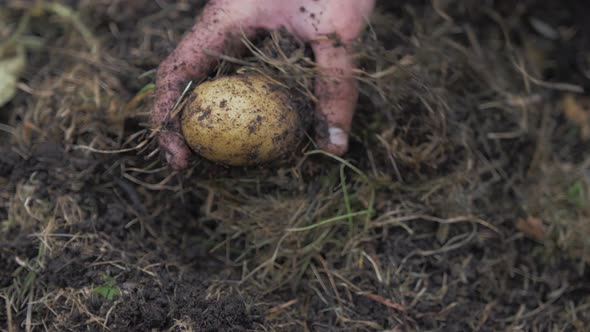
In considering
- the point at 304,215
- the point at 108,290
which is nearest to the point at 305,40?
the point at 304,215

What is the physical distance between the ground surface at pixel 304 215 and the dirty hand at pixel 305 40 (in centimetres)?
6

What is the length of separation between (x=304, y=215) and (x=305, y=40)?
1.76 ft

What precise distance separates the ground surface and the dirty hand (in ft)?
0.21

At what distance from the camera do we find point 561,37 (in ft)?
7.35

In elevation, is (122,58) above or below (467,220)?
above

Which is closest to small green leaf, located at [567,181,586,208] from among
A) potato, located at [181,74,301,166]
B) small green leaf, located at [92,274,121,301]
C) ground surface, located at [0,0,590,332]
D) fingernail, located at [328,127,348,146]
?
ground surface, located at [0,0,590,332]

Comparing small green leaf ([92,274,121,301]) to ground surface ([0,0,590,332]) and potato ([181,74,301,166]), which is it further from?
potato ([181,74,301,166])

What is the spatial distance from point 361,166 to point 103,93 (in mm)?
929

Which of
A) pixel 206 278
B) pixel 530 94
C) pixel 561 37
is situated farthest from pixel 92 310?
Answer: pixel 561 37

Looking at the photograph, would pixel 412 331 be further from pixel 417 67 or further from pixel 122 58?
pixel 122 58

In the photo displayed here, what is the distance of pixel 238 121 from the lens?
4.63ft

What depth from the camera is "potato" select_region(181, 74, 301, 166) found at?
1.41m

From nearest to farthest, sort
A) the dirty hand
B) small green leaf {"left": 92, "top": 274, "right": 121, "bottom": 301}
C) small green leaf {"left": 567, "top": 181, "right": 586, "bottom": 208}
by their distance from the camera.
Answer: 1. small green leaf {"left": 92, "top": 274, "right": 121, "bottom": 301}
2. the dirty hand
3. small green leaf {"left": 567, "top": 181, "right": 586, "bottom": 208}

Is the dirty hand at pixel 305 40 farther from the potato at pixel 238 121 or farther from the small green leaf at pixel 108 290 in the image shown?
the small green leaf at pixel 108 290
